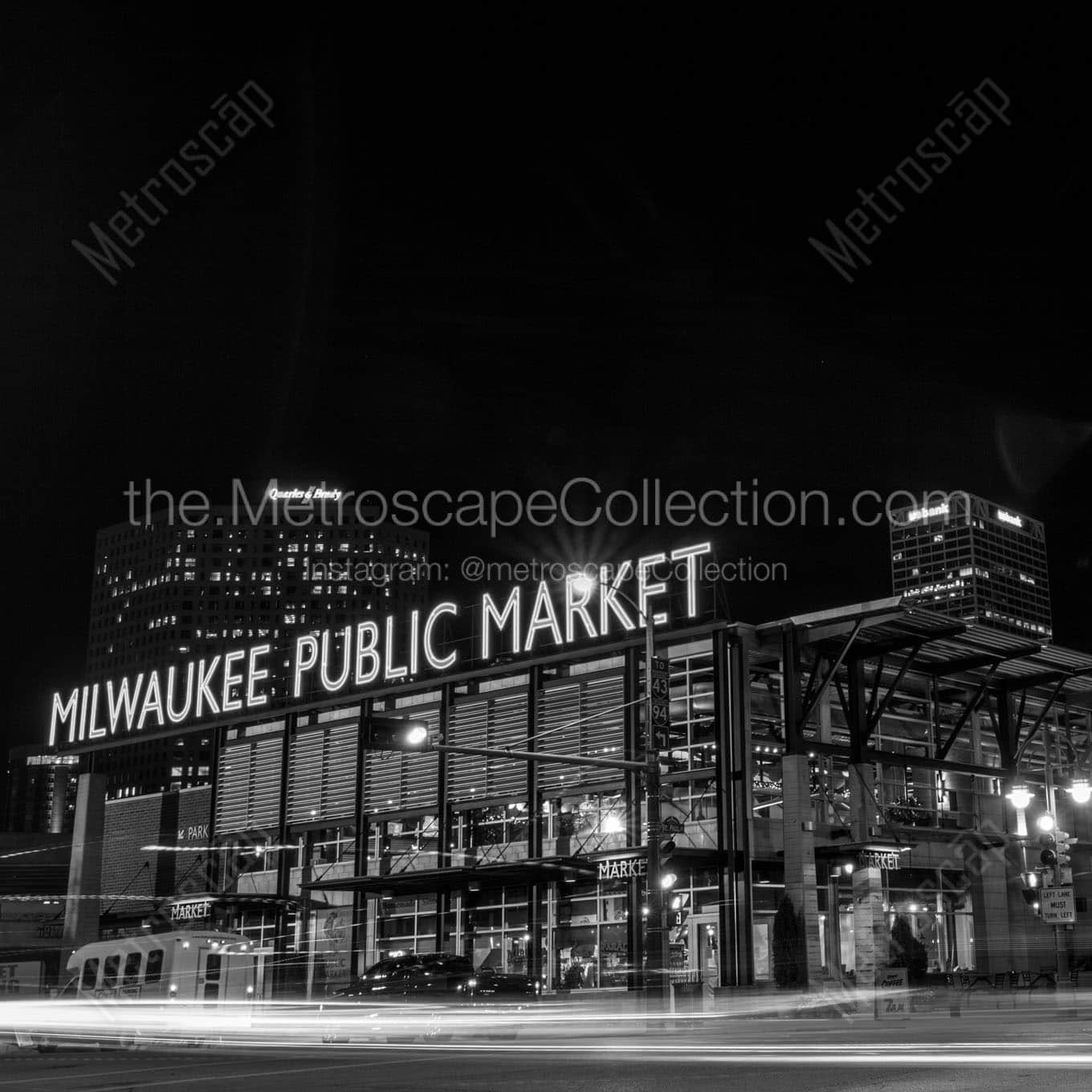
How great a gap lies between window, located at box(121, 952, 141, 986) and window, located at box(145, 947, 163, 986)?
42 cm

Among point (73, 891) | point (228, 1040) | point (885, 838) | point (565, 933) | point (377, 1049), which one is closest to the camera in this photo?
point (377, 1049)

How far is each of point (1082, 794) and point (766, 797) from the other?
58.2 feet

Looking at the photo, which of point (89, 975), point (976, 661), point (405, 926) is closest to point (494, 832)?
point (405, 926)

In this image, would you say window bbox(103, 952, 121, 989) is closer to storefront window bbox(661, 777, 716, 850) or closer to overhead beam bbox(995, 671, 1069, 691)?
storefront window bbox(661, 777, 716, 850)

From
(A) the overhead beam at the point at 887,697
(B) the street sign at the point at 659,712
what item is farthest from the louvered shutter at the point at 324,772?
(B) the street sign at the point at 659,712

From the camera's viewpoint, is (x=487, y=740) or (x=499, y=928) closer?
(x=499, y=928)

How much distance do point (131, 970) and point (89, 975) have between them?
6.65 ft

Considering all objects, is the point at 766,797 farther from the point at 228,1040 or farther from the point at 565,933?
the point at 228,1040

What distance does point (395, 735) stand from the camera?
2673cm

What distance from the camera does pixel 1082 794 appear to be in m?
31.7

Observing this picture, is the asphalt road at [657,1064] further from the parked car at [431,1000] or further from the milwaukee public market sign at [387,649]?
the milwaukee public market sign at [387,649]

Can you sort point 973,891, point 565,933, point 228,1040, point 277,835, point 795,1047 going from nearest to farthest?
point 795,1047
point 228,1040
point 565,933
point 973,891
point 277,835

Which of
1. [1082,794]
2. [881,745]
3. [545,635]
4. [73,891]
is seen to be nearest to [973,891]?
[881,745]

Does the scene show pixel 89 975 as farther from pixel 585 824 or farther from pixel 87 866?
pixel 87 866
